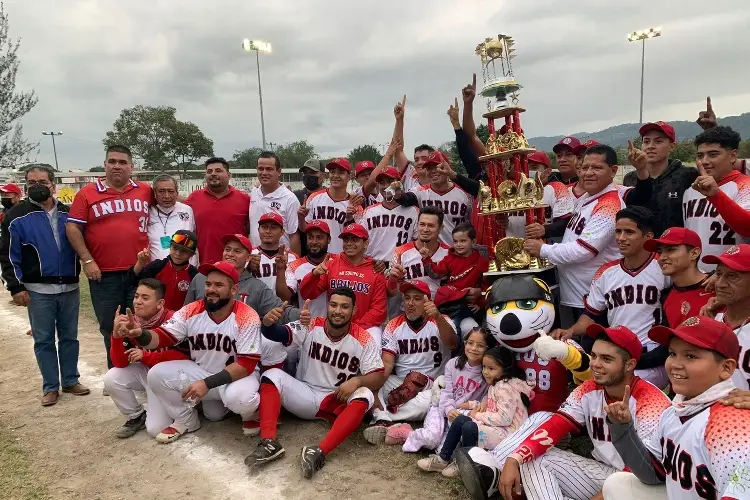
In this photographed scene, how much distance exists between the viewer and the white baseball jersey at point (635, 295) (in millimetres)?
4027

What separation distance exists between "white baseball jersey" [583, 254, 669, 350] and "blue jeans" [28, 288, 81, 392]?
19.4 feet

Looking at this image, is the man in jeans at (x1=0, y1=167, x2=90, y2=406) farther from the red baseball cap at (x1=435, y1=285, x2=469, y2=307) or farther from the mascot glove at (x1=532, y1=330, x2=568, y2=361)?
the mascot glove at (x1=532, y1=330, x2=568, y2=361)

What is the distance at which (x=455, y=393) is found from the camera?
14.9 ft

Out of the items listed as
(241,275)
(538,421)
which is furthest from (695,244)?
(241,275)

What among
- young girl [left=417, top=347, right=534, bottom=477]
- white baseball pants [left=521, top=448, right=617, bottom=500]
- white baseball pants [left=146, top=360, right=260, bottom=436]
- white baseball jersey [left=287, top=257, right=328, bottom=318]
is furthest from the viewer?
white baseball jersey [left=287, top=257, right=328, bottom=318]

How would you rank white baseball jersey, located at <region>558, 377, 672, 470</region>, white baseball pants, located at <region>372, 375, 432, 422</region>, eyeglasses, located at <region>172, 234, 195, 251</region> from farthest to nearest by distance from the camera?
eyeglasses, located at <region>172, 234, 195, 251</region> < white baseball pants, located at <region>372, 375, 432, 422</region> < white baseball jersey, located at <region>558, 377, 672, 470</region>

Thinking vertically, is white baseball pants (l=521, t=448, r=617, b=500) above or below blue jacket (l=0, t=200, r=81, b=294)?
below

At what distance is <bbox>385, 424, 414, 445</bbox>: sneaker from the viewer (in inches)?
182

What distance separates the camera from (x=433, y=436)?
4359mm

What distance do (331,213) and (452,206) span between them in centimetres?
156

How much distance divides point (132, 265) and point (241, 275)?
1383 mm

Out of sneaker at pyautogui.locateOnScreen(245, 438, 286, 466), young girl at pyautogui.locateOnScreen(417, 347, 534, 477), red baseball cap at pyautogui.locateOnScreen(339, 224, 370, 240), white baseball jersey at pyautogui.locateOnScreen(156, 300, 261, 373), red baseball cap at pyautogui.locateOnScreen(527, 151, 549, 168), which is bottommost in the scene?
sneaker at pyautogui.locateOnScreen(245, 438, 286, 466)

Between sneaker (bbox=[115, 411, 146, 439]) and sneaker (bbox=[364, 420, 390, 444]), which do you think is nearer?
sneaker (bbox=[364, 420, 390, 444])

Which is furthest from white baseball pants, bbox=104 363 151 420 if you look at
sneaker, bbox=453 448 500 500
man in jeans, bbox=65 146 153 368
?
sneaker, bbox=453 448 500 500
